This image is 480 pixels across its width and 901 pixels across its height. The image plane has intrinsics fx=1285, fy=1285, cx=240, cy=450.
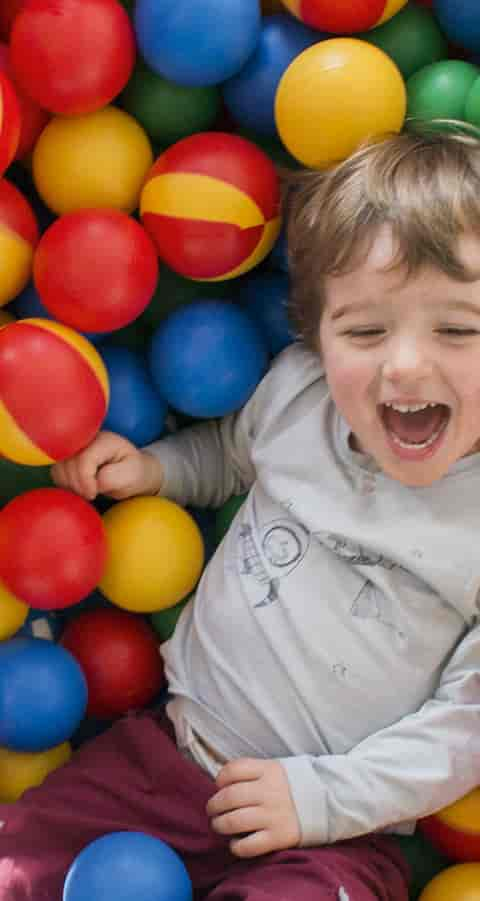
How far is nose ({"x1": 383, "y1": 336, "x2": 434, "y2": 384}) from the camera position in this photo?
1107 millimetres

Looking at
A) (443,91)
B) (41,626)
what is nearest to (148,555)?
(41,626)

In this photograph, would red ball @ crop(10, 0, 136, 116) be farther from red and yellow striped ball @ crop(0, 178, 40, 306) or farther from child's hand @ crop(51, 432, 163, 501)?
child's hand @ crop(51, 432, 163, 501)

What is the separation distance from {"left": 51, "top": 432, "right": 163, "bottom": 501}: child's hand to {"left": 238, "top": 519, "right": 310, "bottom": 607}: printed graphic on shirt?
0.13m

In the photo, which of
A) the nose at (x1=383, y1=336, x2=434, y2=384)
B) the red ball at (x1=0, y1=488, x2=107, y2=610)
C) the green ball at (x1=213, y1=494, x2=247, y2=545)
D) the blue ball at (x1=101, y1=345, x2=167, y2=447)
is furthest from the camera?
the green ball at (x1=213, y1=494, x2=247, y2=545)

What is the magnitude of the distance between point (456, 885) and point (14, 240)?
77cm

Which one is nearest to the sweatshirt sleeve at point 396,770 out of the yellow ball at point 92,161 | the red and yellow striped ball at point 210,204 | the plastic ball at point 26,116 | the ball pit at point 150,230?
the ball pit at point 150,230

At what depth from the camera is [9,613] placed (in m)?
1.30

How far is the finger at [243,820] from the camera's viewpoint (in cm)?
118

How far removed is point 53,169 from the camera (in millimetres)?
1276

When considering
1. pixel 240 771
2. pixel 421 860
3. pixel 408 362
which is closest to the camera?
pixel 408 362

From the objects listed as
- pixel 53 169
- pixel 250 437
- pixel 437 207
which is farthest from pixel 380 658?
pixel 53 169

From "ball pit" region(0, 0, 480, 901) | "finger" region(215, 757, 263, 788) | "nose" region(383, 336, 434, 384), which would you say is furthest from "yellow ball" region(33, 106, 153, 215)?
"finger" region(215, 757, 263, 788)

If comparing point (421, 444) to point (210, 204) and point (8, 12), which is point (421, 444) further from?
point (8, 12)

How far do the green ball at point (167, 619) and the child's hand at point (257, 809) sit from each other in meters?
0.24
